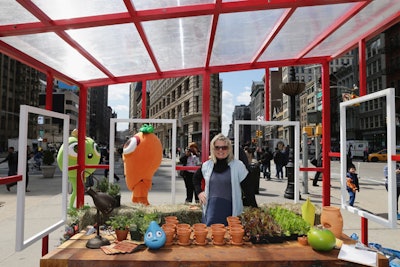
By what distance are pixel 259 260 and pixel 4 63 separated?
65.5 metres

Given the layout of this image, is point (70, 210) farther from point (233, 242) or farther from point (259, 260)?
point (259, 260)

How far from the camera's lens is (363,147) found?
36719 millimetres

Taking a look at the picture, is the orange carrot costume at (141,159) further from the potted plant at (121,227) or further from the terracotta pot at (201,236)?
the terracotta pot at (201,236)

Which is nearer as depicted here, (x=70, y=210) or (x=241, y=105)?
(x=70, y=210)

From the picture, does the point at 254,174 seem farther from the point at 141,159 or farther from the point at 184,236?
the point at 184,236

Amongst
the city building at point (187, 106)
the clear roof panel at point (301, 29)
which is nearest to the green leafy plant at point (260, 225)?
the clear roof panel at point (301, 29)

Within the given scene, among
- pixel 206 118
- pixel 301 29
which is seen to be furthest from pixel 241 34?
pixel 206 118

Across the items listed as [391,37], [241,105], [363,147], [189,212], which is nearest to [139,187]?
[189,212]

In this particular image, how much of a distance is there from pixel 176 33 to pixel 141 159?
7.52ft

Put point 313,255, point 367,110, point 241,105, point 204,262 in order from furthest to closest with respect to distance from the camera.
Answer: point 241,105 → point 367,110 → point 313,255 → point 204,262

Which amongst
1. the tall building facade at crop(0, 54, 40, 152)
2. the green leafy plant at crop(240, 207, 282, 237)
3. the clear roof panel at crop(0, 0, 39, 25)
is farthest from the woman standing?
the tall building facade at crop(0, 54, 40, 152)

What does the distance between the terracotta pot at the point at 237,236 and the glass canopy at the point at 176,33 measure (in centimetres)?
203

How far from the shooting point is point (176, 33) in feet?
12.5

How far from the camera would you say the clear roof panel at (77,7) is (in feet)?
8.96
